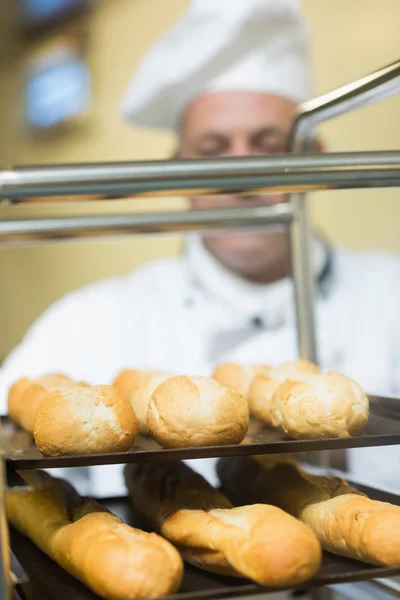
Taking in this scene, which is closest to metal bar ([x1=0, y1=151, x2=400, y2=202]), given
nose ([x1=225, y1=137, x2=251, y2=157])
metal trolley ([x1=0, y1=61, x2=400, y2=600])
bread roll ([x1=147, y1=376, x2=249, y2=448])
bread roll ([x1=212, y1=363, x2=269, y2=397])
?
metal trolley ([x1=0, y1=61, x2=400, y2=600])

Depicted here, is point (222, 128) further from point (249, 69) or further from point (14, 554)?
point (14, 554)

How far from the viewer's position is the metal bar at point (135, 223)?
3.22ft

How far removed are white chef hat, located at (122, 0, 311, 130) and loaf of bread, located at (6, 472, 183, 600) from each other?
1.52 meters

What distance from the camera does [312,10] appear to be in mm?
2432

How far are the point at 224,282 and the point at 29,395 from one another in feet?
4.98

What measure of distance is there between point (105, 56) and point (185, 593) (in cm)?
275

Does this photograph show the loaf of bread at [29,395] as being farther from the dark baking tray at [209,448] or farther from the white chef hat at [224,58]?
the white chef hat at [224,58]

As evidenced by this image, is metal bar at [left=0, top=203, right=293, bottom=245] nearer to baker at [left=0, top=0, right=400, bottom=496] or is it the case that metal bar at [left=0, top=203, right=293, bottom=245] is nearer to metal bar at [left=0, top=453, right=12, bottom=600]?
metal bar at [left=0, top=453, right=12, bottom=600]

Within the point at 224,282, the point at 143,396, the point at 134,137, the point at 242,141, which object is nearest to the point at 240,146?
the point at 242,141

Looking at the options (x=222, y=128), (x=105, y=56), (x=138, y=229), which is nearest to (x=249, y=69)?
(x=222, y=128)

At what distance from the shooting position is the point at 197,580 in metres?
0.56

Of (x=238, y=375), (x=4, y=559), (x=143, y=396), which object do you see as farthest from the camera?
(x=238, y=375)

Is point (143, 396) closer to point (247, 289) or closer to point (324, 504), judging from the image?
point (324, 504)

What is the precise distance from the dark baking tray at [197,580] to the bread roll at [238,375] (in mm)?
266
